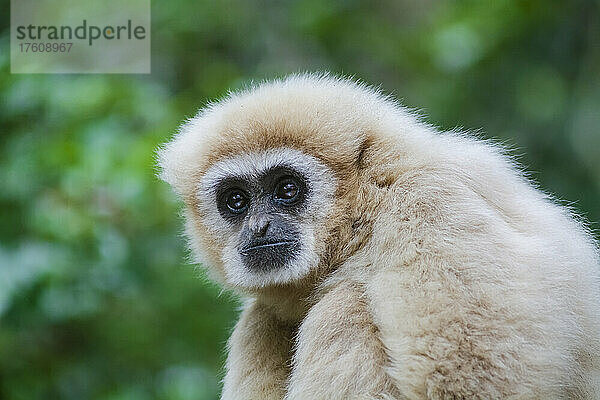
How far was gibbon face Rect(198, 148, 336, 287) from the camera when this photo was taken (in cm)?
284

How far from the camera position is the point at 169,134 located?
174 inches

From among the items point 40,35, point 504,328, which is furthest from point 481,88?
point 504,328

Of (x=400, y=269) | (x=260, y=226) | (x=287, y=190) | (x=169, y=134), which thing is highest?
(x=169, y=134)

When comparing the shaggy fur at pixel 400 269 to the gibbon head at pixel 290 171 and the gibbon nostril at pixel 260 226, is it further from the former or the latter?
the gibbon nostril at pixel 260 226

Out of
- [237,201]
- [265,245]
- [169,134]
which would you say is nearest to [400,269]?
[265,245]

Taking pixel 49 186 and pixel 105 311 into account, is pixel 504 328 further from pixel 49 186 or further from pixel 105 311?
pixel 105 311

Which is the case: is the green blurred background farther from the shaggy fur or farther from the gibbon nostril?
the gibbon nostril

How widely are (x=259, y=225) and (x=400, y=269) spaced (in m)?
0.72

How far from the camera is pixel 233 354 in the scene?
3.04 meters
